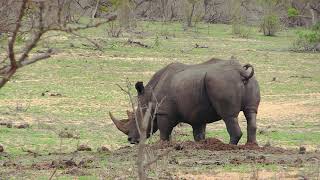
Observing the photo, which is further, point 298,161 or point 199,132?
point 199,132

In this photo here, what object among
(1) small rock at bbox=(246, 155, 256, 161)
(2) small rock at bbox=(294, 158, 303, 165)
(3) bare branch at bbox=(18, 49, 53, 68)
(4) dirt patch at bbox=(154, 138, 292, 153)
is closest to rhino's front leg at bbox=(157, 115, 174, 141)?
(4) dirt patch at bbox=(154, 138, 292, 153)

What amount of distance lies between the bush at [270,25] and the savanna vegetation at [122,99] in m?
0.09

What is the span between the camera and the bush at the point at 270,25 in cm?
4138

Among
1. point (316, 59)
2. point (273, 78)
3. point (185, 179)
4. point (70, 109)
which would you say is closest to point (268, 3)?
point (316, 59)

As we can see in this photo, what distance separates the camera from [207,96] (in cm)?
1155

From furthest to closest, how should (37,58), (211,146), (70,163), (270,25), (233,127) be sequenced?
(270,25)
(233,127)
(211,146)
(70,163)
(37,58)

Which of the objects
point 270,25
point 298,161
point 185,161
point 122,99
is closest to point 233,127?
point 185,161

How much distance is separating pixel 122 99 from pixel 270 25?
2386cm

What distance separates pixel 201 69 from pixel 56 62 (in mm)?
13875

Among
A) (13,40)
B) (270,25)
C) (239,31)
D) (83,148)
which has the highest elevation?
(13,40)

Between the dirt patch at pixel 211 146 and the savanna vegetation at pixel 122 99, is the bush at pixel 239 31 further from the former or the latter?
the dirt patch at pixel 211 146

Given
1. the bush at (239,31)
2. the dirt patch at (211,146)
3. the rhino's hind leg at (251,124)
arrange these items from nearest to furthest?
the dirt patch at (211,146) → the rhino's hind leg at (251,124) → the bush at (239,31)

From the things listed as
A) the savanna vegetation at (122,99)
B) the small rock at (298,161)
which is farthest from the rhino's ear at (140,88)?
the small rock at (298,161)

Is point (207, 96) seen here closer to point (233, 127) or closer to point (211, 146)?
point (233, 127)
